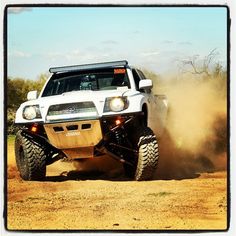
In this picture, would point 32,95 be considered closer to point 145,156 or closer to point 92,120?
point 92,120

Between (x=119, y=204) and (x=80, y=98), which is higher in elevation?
(x=80, y=98)

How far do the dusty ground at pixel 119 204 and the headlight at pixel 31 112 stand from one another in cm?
41

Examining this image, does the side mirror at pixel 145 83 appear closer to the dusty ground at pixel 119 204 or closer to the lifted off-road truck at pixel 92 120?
the lifted off-road truck at pixel 92 120

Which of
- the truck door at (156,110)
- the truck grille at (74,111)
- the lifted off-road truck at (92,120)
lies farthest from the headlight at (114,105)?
the truck door at (156,110)

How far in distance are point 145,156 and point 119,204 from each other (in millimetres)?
614

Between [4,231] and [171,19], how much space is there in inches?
116

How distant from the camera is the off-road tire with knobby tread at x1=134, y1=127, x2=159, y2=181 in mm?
14144

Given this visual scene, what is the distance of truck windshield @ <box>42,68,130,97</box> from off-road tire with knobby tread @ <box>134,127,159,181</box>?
1.93 ft

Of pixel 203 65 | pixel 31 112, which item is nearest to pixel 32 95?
pixel 31 112

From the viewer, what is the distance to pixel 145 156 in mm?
14141

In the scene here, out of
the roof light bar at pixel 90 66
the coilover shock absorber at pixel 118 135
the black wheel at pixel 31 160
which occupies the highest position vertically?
the roof light bar at pixel 90 66

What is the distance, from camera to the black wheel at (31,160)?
14289 millimetres
